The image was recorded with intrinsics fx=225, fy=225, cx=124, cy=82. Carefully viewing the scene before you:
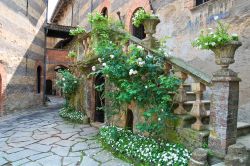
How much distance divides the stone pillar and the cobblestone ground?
1.83 meters

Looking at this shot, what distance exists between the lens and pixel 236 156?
3076 millimetres

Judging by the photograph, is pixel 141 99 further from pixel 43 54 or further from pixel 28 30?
pixel 43 54

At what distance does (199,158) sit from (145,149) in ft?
3.84

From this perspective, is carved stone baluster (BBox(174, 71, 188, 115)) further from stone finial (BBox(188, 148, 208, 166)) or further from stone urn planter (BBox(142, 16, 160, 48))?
stone urn planter (BBox(142, 16, 160, 48))

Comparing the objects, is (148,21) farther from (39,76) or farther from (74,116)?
(39,76)

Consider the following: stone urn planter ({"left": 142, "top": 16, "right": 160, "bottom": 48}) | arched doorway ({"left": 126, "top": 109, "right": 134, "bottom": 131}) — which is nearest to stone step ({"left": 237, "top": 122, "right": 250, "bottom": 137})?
stone urn planter ({"left": 142, "top": 16, "right": 160, "bottom": 48})

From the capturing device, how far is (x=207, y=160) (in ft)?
11.2

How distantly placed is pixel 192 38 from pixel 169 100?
334 cm

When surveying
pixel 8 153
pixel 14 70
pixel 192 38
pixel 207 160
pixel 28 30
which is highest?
pixel 28 30

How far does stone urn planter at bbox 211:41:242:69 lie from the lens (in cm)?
333

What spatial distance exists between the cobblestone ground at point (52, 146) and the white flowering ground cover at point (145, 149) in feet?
0.85

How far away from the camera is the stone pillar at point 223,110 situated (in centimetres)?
339

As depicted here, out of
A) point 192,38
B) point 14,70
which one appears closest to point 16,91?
point 14,70

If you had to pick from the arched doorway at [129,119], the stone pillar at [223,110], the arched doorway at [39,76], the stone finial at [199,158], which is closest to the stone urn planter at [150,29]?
the arched doorway at [129,119]
